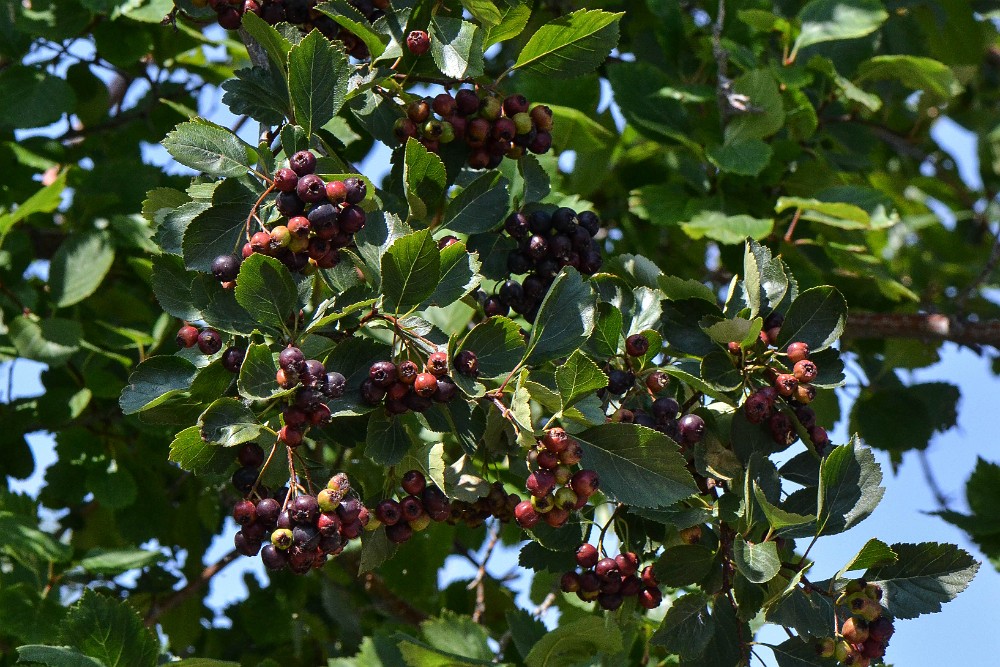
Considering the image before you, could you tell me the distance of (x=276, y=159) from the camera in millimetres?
1923

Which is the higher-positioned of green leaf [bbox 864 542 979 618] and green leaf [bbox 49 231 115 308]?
green leaf [bbox 864 542 979 618]

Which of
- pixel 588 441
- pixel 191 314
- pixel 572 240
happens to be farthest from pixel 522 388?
pixel 191 314

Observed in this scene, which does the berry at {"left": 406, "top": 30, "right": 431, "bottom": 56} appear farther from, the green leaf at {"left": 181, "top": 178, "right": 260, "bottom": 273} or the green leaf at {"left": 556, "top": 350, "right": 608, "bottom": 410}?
the green leaf at {"left": 556, "top": 350, "right": 608, "bottom": 410}

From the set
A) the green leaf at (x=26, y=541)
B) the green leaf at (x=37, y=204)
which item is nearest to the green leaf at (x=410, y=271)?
the green leaf at (x=26, y=541)

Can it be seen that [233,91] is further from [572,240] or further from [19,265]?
[19,265]

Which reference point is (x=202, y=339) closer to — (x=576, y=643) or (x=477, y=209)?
(x=477, y=209)

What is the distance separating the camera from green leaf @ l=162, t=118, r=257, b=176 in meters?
1.76

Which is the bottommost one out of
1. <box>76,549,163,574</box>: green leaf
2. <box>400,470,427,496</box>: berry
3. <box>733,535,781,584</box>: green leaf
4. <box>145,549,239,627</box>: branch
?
<box>145,549,239,627</box>: branch

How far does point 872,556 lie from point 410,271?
0.85 metres

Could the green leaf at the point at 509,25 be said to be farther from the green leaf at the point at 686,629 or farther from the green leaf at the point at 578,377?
the green leaf at the point at 686,629

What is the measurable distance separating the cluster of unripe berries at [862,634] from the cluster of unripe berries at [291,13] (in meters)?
1.27

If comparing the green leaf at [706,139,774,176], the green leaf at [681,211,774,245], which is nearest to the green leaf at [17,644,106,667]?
the green leaf at [681,211,774,245]

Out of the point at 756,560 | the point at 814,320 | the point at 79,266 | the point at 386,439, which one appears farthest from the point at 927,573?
the point at 79,266

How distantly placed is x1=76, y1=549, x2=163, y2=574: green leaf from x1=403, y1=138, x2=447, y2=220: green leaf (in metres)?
1.19
